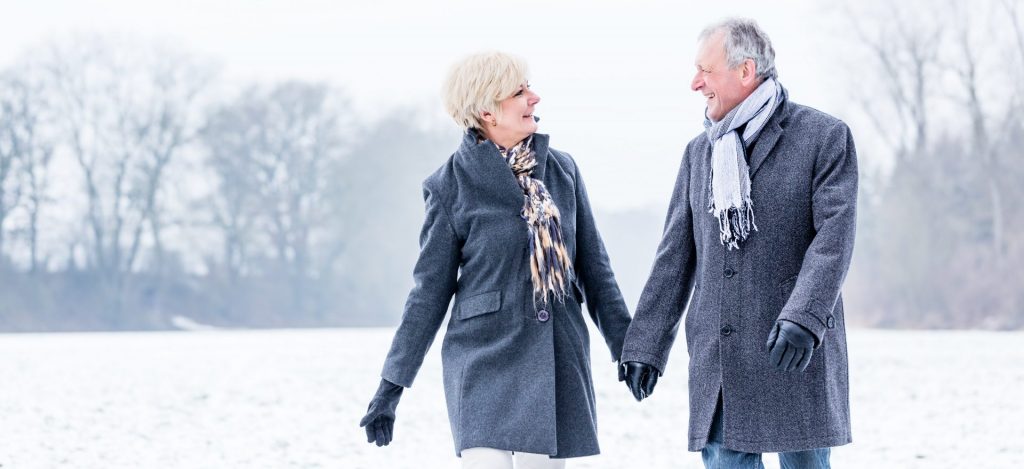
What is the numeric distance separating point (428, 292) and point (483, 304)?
0.15m

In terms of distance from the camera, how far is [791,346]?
2.53 meters

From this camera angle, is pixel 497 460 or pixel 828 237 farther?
pixel 497 460

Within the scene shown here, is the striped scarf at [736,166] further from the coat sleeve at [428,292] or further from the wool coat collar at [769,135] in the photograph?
the coat sleeve at [428,292]

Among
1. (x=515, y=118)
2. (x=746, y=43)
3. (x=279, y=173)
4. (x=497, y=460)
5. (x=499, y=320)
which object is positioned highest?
(x=279, y=173)

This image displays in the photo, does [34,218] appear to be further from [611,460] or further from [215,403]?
[611,460]

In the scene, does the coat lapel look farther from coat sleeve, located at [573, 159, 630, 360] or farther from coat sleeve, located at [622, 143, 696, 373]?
coat sleeve, located at [573, 159, 630, 360]

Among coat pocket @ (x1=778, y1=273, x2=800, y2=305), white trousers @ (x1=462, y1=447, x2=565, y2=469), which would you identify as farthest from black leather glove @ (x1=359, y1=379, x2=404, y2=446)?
coat pocket @ (x1=778, y1=273, x2=800, y2=305)

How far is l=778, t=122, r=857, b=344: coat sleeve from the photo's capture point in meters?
2.53

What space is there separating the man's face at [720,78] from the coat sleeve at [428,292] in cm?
70

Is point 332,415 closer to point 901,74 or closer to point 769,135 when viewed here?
point 769,135

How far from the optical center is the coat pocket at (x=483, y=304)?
3076mm

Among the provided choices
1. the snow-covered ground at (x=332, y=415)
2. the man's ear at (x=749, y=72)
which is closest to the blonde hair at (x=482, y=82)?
the man's ear at (x=749, y=72)

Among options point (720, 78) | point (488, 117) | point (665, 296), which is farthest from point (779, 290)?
point (488, 117)

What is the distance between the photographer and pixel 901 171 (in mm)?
28500
